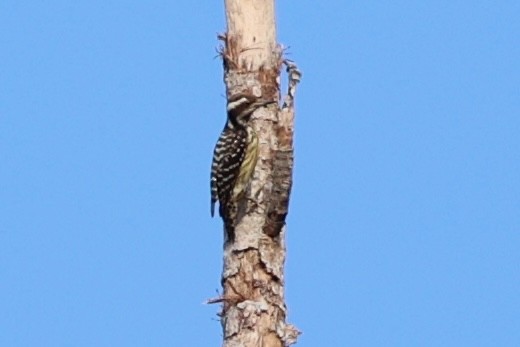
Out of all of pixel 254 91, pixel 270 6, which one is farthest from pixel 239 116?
pixel 270 6

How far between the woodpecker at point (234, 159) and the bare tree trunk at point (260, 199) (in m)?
0.06

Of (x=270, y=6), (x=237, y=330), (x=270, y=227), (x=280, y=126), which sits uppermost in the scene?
(x=270, y=6)

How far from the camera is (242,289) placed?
9.27 meters

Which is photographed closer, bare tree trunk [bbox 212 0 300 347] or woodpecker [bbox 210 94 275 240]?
bare tree trunk [bbox 212 0 300 347]

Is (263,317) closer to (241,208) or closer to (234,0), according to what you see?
(241,208)

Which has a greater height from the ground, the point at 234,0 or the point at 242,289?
the point at 234,0

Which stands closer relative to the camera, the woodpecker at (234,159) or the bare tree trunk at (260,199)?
the bare tree trunk at (260,199)

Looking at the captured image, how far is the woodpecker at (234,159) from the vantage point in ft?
A: 31.3

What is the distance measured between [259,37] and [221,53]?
298 mm

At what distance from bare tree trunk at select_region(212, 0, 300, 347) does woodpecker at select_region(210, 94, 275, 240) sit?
0.06 meters

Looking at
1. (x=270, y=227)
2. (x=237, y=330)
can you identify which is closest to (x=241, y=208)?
(x=270, y=227)

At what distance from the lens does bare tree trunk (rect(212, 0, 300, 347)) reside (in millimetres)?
9172

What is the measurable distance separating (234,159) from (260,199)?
13.6 inches

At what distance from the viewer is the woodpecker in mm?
9539
